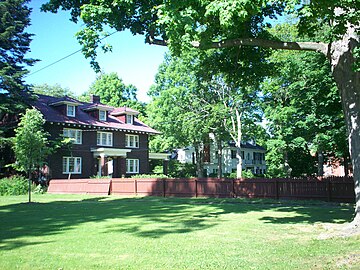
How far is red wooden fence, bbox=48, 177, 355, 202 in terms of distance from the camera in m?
19.8

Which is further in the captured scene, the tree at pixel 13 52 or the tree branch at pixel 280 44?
the tree at pixel 13 52

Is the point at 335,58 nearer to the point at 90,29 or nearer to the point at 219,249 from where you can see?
the point at 219,249

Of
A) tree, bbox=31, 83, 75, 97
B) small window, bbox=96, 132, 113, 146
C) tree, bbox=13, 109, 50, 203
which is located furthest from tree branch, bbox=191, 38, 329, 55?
tree, bbox=31, 83, 75, 97

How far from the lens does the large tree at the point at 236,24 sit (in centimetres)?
897

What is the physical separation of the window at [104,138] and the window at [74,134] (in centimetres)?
228

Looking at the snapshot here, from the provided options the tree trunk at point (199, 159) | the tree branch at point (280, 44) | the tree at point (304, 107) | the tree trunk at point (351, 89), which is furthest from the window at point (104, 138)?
Result: the tree trunk at point (351, 89)

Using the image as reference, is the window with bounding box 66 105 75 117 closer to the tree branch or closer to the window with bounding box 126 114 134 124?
the window with bounding box 126 114 134 124

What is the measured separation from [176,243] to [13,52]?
3066cm

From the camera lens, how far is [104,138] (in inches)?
1601

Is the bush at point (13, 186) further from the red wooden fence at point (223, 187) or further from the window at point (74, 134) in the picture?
the window at point (74, 134)

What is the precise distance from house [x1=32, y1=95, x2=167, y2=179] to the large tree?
2383 cm

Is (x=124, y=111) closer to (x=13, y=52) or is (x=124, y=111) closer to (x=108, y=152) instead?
(x=108, y=152)

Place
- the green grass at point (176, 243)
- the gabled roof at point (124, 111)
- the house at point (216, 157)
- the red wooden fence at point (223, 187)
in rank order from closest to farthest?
1. the green grass at point (176, 243)
2. the red wooden fence at point (223, 187)
3. the gabled roof at point (124, 111)
4. the house at point (216, 157)

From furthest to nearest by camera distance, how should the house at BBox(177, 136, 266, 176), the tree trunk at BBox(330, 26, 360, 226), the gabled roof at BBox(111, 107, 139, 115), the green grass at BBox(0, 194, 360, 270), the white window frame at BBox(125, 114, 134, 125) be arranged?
the house at BBox(177, 136, 266, 176) < the white window frame at BBox(125, 114, 134, 125) < the gabled roof at BBox(111, 107, 139, 115) < the tree trunk at BBox(330, 26, 360, 226) < the green grass at BBox(0, 194, 360, 270)
